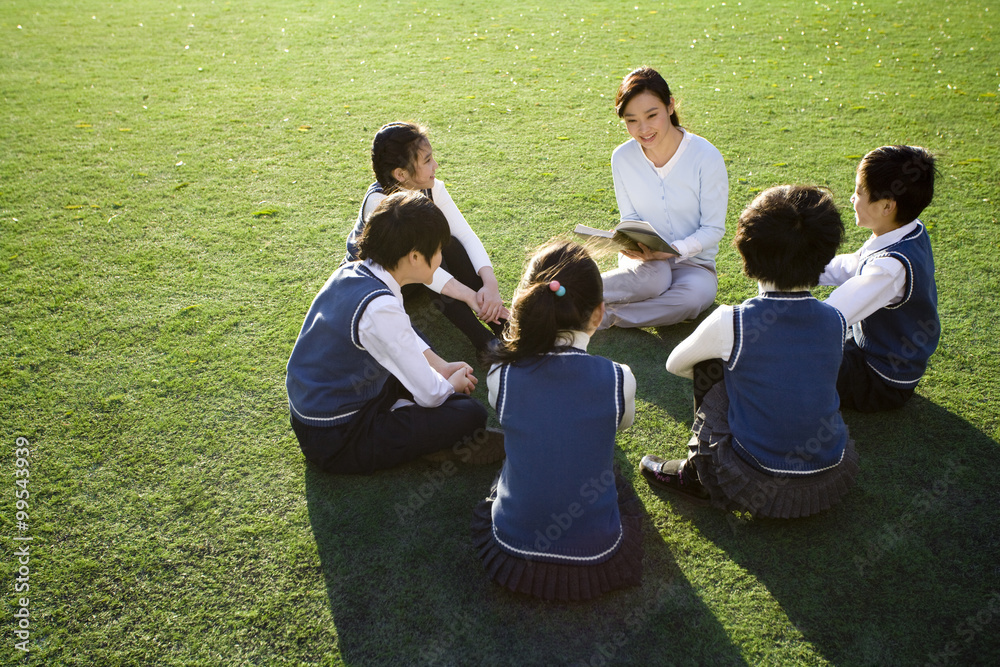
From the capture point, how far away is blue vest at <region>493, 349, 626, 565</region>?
2076 mm

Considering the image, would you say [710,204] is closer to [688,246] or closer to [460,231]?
[688,246]

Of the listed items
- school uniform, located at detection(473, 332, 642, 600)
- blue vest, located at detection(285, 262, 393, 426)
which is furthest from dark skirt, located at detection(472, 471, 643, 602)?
blue vest, located at detection(285, 262, 393, 426)

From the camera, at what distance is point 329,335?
2.52 meters

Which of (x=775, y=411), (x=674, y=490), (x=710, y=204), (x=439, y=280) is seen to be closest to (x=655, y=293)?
(x=710, y=204)

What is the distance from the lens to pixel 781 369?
2.29 metres

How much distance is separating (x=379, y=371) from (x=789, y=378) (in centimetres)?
151

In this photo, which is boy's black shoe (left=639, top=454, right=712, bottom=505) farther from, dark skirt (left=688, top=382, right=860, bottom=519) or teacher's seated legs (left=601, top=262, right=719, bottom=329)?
teacher's seated legs (left=601, top=262, right=719, bottom=329)

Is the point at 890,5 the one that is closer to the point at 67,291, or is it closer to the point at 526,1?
the point at 526,1

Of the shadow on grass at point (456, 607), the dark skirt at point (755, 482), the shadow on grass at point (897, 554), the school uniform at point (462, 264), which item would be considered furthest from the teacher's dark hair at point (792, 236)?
the school uniform at point (462, 264)

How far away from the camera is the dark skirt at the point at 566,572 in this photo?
86.4 inches

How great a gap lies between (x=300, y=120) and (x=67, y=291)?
117 inches

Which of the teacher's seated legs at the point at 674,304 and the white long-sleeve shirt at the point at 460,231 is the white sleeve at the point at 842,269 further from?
the white long-sleeve shirt at the point at 460,231

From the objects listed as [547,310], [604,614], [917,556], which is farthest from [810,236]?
[604,614]

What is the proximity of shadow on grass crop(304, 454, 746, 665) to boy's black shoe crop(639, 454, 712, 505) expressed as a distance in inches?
8.1
